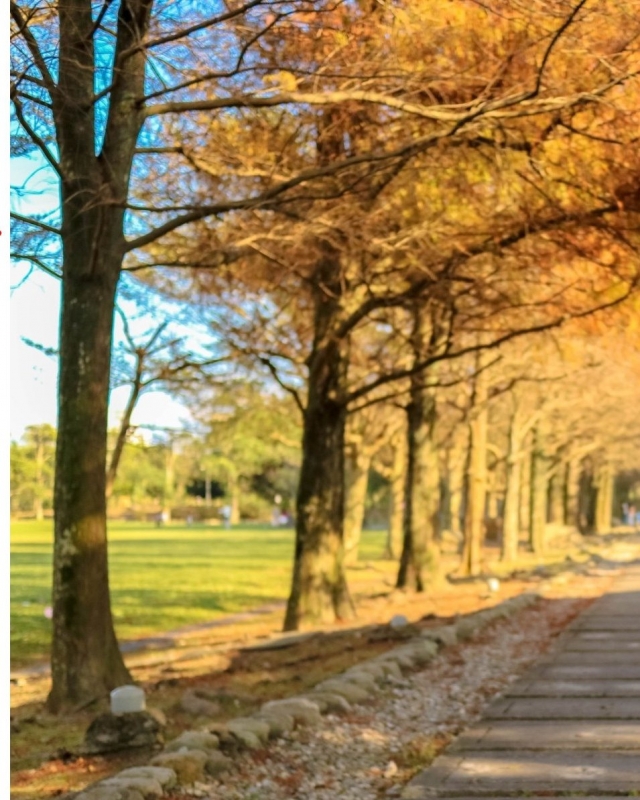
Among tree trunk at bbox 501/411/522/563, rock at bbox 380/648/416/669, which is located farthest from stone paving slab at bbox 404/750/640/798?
tree trunk at bbox 501/411/522/563

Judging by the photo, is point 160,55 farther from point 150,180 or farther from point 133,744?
point 133,744

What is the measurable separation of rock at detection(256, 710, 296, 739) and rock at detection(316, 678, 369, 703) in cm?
125

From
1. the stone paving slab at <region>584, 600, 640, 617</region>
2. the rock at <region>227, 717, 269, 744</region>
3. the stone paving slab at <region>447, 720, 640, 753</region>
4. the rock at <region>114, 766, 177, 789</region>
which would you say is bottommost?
the stone paving slab at <region>584, 600, 640, 617</region>

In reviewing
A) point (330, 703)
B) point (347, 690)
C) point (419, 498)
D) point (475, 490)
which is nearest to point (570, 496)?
point (475, 490)

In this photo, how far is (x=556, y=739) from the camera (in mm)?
6891

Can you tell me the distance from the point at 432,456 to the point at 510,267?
9.24 m

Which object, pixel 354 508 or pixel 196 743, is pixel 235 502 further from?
pixel 196 743

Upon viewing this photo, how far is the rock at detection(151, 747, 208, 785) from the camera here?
5.66 metres

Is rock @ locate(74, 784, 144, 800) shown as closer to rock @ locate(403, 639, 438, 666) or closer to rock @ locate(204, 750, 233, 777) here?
rock @ locate(204, 750, 233, 777)

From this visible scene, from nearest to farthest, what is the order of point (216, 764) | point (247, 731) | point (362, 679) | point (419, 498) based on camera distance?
1. point (216, 764)
2. point (247, 731)
3. point (362, 679)
4. point (419, 498)

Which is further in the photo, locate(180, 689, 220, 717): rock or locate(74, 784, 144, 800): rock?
locate(180, 689, 220, 717): rock

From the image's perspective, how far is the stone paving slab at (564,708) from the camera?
7.73 meters

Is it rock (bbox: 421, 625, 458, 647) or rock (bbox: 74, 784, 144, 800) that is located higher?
rock (bbox: 74, 784, 144, 800)

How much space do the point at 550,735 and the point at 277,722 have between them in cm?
176
